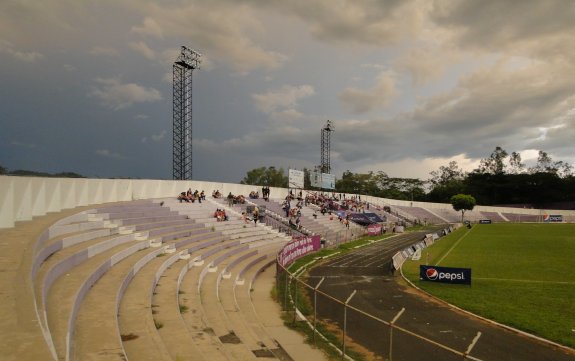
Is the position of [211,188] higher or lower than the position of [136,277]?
higher

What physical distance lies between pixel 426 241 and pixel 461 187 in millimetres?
104889

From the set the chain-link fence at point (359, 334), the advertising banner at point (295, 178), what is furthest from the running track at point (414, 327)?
the advertising banner at point (295, 178)

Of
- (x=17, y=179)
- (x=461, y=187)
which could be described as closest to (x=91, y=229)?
(x=17, y=179)

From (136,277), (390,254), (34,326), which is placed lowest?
(390,254)

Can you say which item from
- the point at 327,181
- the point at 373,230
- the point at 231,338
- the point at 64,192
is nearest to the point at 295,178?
the point at 373,230

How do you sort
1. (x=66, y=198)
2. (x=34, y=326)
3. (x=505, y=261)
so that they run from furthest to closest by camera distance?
1. (x=505, y=261)
2. (x=66, y=198)
3. (x=34, y=326)

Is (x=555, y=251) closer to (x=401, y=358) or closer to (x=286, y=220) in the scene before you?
(x=286, y=220)

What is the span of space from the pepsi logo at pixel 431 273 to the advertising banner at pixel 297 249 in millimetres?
7731

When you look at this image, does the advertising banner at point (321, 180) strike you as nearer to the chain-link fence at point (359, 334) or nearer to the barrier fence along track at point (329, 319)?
the barrier fence along track at point (329, 319)

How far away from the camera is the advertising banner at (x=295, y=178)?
174 feet

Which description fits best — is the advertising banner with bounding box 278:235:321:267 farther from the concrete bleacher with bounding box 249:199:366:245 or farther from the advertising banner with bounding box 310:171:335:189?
the advertising banner with bounding box 310:171:335:189

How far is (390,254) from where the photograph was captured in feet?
103

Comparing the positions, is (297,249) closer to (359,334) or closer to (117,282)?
(359,334)

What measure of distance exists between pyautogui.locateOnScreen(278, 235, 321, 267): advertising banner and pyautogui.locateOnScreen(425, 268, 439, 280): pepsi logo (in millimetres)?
7731
